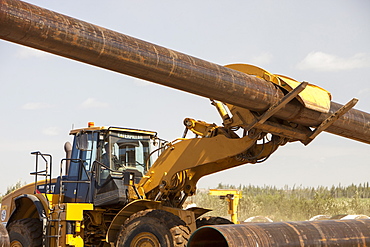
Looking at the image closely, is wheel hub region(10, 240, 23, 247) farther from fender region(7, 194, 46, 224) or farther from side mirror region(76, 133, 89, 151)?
side mirror region(76, 133, 89, 151)

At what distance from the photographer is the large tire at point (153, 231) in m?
10.5

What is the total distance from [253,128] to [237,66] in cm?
106

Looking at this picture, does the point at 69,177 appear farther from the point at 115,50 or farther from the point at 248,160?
the point at 115,50

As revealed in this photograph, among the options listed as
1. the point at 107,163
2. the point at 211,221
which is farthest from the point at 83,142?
the point at 211,221

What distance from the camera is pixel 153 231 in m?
10.7

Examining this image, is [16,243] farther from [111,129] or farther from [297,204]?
[297,204]

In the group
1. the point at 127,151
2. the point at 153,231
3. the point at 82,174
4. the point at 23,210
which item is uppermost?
the point at 127,151

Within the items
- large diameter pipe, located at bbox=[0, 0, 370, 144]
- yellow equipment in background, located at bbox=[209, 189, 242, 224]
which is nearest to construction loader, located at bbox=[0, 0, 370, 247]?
large diameter pipe, located at bbox=[0, 0, 370, 144]

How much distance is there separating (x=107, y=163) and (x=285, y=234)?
5.75 m

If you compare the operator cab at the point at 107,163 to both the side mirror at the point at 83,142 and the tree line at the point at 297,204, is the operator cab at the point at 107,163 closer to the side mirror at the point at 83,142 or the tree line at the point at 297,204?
the side mirror at the point at 83,142

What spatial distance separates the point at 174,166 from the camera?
11.5 m

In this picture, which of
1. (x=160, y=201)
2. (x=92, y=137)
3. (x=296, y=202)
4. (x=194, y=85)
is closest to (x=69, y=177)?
(x=92, y=137)

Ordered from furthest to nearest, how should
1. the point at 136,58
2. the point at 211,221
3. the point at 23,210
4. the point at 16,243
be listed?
1. the point at 23,210
2. the point at 16,243
3. the point at 211,221
4. the point at 136,58

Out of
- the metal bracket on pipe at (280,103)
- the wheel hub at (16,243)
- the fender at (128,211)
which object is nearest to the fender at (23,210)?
the wheel hub at (16,243)
